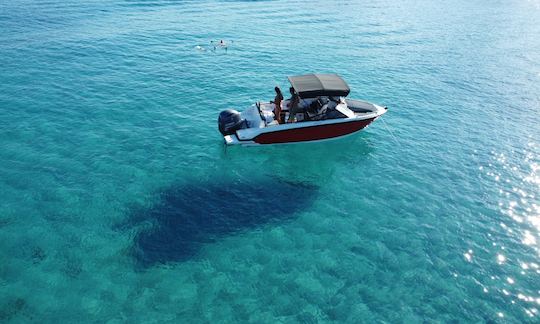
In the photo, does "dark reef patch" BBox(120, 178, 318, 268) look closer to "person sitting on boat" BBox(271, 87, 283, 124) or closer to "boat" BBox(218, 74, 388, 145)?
"boat" BBox(218, 74, 388, 145)

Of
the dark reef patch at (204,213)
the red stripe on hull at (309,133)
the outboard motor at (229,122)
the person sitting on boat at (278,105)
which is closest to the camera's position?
the dark reef patch at (204,213)

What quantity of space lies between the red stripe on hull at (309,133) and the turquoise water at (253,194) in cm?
67

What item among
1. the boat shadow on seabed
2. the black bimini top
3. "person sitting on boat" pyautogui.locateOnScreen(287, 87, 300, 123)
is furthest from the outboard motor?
the black bimini top

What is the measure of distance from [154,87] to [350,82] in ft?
56.0

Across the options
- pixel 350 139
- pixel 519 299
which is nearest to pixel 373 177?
pixel 350 139

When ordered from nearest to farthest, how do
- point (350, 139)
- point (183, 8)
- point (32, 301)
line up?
point (32, 301), point (350, 139), point (183, 8)

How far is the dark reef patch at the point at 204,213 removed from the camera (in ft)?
49.7

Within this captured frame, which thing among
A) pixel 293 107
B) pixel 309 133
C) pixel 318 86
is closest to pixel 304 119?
pixel 309 133

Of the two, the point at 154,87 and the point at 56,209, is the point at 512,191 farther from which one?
the point at 154,87

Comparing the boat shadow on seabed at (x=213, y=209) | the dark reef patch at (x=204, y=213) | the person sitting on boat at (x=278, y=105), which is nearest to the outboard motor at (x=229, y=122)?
the boat shadow on seabed at (x=213, y=209)

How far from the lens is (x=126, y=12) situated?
50531 mm

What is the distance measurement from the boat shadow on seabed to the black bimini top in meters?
4.26

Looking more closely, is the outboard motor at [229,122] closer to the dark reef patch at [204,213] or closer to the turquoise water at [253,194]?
the turquoise water at [253,194]

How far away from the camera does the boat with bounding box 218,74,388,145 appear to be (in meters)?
21.4
